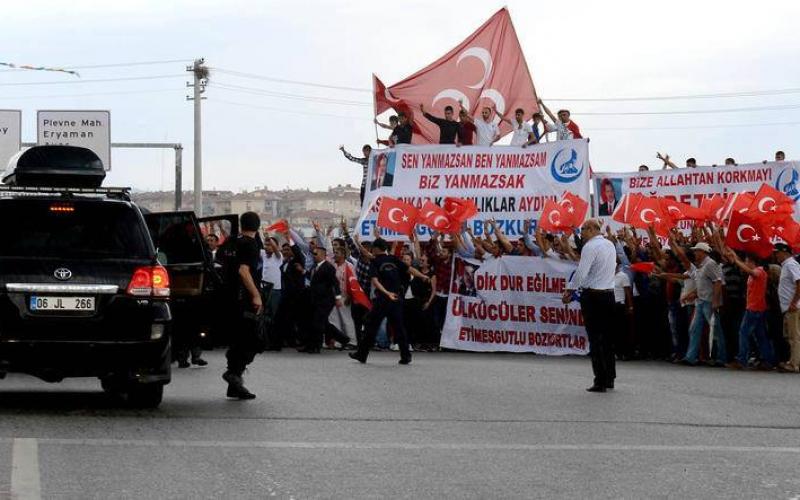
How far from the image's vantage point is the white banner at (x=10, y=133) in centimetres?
4759

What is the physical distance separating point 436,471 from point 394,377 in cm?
851

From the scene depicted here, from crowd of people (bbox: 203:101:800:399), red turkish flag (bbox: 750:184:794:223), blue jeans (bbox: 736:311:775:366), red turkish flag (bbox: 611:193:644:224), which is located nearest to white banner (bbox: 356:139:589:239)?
crowd of people (bbox: 203:101:800:399)

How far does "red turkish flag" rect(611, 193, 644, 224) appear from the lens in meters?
24.0

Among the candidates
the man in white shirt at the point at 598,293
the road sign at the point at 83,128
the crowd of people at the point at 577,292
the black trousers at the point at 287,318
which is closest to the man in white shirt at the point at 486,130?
the crowd of people at the point at 577,292

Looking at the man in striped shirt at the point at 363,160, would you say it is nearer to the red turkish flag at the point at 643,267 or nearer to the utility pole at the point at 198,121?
the red turkish flag at the point at 643,267

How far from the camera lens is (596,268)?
16047mm

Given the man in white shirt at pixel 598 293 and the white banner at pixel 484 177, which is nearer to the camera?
the man in white shirt at pixel 598 293

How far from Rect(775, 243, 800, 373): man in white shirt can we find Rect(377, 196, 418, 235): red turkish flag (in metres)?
Answer: 6.65

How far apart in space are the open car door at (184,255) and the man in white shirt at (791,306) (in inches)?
346

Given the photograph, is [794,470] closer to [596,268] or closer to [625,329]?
[596,268]

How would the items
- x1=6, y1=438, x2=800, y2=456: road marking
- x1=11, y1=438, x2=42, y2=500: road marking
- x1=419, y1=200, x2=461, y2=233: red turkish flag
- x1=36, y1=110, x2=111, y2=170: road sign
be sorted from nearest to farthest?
1. x1=11, y1=438, x2=42, y2=500: road marking
2. x1=6, y1=438, x2=800, y2=456: road marking
3. x1=419, y1=200, x2=461, y2=233: red turkish flag
4. x1=36, y1=110, x2=111, y2=170: road sign

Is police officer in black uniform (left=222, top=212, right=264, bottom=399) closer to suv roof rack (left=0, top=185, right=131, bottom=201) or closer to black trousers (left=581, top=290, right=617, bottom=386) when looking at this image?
suv roof rack (left=0, top=185, right=131, bottom=201)

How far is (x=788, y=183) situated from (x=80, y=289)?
14.4 meters

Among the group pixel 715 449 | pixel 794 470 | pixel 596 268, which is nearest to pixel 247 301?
pixel 596 268
